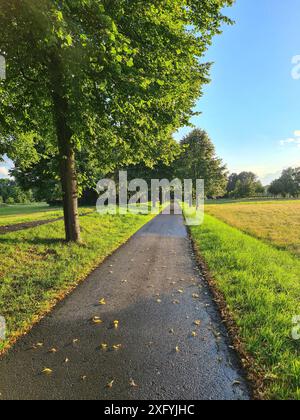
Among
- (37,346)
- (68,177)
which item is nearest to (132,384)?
(37,346)

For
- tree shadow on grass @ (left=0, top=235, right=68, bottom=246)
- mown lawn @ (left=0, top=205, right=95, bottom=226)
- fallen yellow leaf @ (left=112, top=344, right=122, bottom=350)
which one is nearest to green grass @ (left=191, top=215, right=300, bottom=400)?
fallen yellow leaf @ (left=112, top=344, right=122, bottom=350)

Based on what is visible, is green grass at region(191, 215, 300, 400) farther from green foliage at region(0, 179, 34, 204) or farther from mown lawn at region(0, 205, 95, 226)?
green foliage at region(0, 179, 34, 204)

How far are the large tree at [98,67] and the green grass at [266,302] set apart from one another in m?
5.30

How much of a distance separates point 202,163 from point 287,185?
70038mm

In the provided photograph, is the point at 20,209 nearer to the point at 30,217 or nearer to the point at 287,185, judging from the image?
the point at 30,217

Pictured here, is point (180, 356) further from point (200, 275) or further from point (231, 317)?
point (200, 275)

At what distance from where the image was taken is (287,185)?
107 meters

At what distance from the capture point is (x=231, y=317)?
5703 mm

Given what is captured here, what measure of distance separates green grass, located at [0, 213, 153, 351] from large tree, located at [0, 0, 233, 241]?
135 cm

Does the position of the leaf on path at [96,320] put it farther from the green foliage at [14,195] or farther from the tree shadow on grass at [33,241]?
the green foliage at [14,195]

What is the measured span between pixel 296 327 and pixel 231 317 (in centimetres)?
115

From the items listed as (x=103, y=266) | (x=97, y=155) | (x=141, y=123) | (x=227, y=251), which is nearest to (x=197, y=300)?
(x=103, y=266)

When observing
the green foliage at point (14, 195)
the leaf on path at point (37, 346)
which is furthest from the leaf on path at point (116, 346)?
the green foliage at point (14, 195)

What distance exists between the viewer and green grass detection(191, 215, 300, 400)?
12.9 feet
